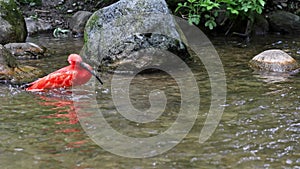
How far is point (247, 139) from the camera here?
393 centimetres

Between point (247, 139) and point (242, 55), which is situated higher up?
point (247, 139)

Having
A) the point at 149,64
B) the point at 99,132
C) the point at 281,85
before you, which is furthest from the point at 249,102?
the point at 149,64

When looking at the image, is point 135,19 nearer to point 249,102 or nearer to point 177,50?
point 177,50

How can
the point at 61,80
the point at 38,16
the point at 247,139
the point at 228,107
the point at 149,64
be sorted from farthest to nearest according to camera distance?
the point at 38,16
the point at 149,64
the point at 61,80
the point at 228,107
the point at 247,139

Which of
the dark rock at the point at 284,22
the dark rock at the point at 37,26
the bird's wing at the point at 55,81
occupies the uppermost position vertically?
the bird's wing at the point at 55,81

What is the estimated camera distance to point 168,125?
4371 mm

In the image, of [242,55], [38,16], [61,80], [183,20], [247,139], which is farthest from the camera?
[38,16]

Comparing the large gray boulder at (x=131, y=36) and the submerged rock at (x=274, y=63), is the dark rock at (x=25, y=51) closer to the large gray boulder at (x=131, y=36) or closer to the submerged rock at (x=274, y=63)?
the large gray boulder at (x=131, y=36)

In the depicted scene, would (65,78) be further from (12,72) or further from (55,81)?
(12,72)

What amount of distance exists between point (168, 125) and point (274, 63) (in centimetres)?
360

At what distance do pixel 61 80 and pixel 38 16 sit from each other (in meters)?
9.03

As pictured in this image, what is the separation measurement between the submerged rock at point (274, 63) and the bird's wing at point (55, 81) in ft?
10.7

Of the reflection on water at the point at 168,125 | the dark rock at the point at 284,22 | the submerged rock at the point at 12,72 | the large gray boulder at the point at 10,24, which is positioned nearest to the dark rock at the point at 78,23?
the large gray boulder at the point at 10,24

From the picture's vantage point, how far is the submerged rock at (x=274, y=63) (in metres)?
7.16
